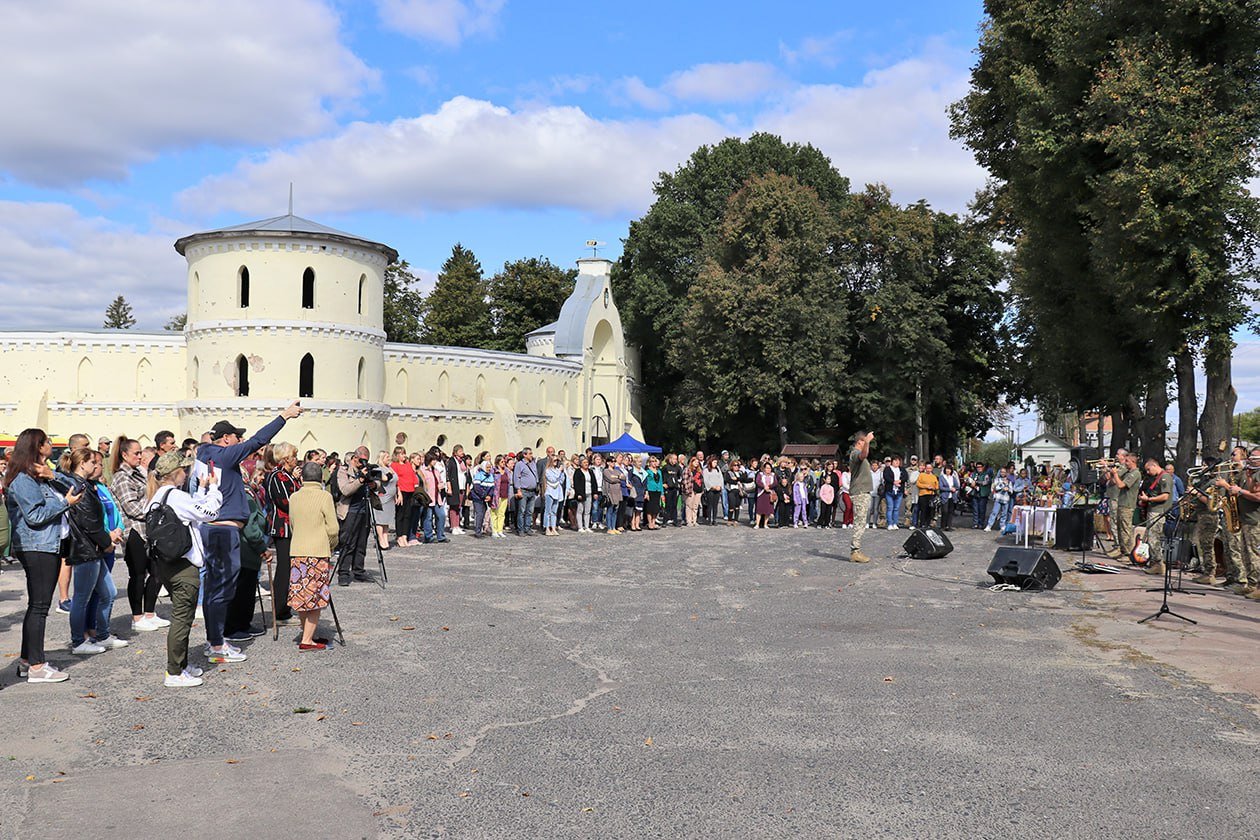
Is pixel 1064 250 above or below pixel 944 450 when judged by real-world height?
above

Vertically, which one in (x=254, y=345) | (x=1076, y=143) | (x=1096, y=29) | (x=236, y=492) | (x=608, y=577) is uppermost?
(x=1096, y=29)

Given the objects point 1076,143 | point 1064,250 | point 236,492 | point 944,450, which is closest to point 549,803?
point 236,492

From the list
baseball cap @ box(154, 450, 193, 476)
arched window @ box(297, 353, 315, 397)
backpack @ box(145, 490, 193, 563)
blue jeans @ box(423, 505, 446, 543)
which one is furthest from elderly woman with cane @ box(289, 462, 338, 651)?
arched window @ box(297, 353, 315, 397)

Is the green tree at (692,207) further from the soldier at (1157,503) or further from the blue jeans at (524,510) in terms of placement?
the soldier at (1157,503)

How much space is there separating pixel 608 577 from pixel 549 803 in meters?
10.2

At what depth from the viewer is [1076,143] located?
22.2m

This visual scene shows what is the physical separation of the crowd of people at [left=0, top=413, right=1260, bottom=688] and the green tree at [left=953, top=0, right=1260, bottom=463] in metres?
3.64

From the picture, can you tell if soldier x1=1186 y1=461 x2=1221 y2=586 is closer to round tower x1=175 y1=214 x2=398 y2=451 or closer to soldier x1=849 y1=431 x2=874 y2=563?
soldier x1=849 y1=431 x2=874 y2=563

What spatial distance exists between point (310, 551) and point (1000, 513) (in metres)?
A: 23.0

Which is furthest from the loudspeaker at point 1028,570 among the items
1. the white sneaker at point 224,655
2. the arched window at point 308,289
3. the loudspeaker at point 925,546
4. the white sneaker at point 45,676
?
the arched window at point 308,289

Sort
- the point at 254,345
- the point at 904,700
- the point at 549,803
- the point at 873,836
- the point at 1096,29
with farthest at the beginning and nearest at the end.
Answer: the point at 254,345, the point at 1096,29, the point at 904,700, the point at 549,803, the point at 873,836

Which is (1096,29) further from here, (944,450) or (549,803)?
(944,450)

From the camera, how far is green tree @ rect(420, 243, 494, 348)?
68.5m

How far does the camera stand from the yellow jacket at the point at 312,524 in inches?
368
